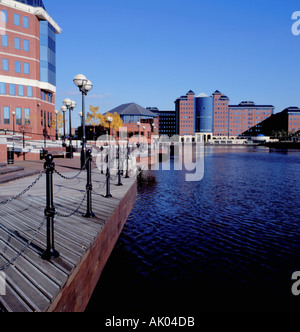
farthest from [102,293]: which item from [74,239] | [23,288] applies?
[23,288]

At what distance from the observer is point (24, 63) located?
39625mm

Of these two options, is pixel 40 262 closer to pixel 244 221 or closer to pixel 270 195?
pixel 244 221

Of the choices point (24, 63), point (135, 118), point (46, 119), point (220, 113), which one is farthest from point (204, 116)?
point (24, 63)

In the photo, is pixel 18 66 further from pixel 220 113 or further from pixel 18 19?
pixel 220 113

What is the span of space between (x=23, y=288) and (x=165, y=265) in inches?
134

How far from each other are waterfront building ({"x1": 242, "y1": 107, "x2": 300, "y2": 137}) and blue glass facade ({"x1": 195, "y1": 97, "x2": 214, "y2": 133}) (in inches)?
1139

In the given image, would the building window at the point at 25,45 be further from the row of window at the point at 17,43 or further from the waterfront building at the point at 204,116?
the waterfront building at the point at 204,116

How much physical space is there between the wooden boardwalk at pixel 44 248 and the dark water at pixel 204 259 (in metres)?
0.63

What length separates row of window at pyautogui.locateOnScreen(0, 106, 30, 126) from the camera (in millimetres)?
39062

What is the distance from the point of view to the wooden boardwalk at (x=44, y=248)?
349 cm

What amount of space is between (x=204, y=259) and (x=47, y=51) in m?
43.1

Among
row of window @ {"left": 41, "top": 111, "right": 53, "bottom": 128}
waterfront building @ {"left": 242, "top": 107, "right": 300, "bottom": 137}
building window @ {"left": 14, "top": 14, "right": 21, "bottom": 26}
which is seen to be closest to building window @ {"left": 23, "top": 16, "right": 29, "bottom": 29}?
building window @ {"left": 14, "top": 14, "right": 21, "bottom": 26}

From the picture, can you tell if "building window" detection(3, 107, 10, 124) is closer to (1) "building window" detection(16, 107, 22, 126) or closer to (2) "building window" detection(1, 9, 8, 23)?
(1) "building window" detection(16, 107, 22, 126)

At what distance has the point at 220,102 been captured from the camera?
183875 mm
